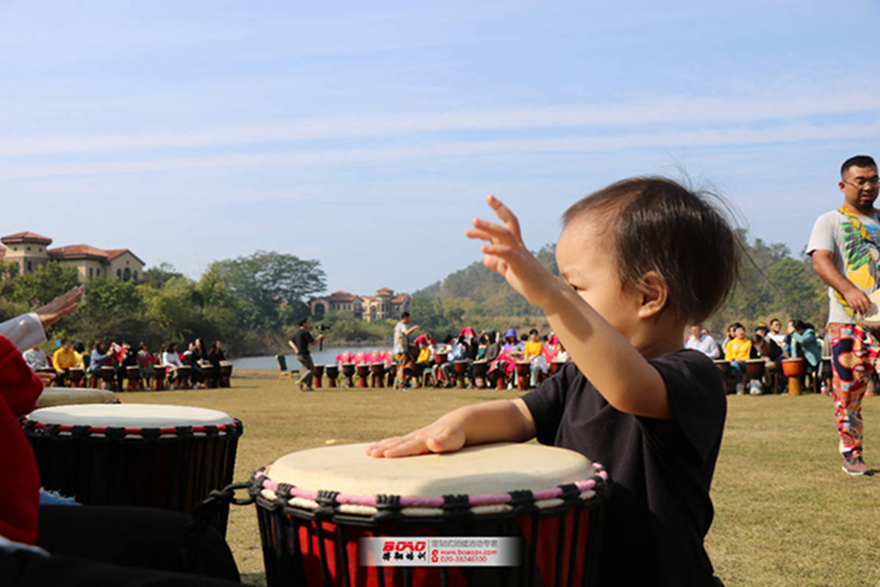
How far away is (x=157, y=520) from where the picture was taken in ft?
4.67

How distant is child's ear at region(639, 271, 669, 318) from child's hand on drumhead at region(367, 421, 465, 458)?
0.50 m

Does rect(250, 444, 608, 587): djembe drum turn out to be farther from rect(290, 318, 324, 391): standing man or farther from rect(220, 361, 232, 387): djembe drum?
rect(220, 361, 232, 387): djembe drum

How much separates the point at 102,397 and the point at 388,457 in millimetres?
2274

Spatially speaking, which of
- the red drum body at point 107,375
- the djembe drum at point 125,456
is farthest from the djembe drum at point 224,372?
the djembe drum at point 125,456

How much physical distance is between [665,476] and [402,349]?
55.1 ft

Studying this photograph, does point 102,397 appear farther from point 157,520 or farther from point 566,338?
point 566,338

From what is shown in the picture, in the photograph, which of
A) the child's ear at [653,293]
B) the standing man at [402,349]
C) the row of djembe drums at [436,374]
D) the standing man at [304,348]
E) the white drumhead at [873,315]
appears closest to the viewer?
the child's ear at [653,293]

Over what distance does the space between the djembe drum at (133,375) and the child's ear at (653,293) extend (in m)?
19.0

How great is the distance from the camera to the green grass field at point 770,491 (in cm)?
313

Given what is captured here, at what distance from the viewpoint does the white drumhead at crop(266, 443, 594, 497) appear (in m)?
1.33

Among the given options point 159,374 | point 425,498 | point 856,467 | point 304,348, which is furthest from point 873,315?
point 159,374

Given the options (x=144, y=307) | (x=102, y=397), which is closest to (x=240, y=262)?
(x=144, y=307)

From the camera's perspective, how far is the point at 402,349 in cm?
1828

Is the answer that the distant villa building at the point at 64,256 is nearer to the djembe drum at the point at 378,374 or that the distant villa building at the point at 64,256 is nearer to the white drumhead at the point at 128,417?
the djembe drum at the point at 378,374
